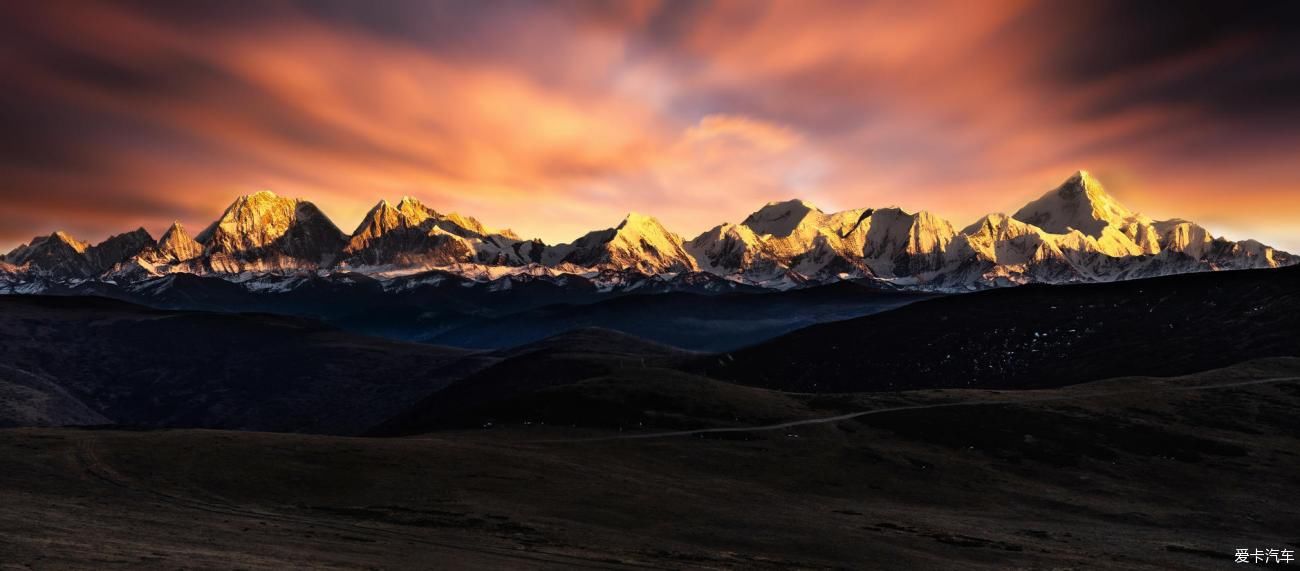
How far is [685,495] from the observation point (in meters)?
71.9

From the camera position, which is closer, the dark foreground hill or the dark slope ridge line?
the dark foreground hill

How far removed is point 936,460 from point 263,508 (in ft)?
250

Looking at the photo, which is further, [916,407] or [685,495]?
[916,407]

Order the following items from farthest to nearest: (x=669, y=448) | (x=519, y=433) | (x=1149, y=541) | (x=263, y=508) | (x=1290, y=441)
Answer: (x=1290, y=441) → (x=519, y=433) → (x=669, y=448) → (x=1149, y=541) → (x=263, y=508)

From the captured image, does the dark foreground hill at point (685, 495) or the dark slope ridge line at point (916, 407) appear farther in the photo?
the dark slope ridge line at point (916, 407)

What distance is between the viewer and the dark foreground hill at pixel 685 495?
1773 inches

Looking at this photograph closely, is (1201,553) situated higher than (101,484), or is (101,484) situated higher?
(101,484)

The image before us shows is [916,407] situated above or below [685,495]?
above

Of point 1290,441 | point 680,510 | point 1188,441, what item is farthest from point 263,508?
point 1290,441

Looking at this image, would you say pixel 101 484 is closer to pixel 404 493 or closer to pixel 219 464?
pixel 219 464

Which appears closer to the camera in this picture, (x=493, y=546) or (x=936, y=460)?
(x=493, y=546)

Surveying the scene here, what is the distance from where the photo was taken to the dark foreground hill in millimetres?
45031

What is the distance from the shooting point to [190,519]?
4862 centimetres

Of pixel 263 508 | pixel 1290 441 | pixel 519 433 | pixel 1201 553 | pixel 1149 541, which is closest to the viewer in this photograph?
pixel 263 508
